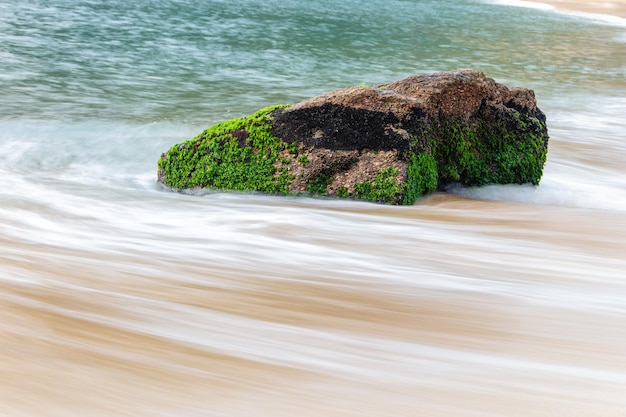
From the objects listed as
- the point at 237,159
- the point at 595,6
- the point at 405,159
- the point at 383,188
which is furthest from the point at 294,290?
the point at 595,6

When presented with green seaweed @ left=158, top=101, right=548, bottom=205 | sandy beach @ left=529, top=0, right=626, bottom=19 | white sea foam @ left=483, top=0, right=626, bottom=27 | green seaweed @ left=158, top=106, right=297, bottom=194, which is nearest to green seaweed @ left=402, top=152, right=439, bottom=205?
green seaweed @ left=158, top=101, right=548, bottom=205

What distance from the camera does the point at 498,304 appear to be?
3486 millimetres

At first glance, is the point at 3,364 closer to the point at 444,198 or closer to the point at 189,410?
the point at 189,410

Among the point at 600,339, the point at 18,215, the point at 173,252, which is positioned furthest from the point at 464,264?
the point at 18,215

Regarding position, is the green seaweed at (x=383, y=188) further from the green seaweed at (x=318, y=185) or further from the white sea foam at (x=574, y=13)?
the white sea foam at (x=574, y=13)

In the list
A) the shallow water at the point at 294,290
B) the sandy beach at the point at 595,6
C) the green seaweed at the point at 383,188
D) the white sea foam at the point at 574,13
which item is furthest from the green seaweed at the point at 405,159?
the sandy beach at the point at 595,6

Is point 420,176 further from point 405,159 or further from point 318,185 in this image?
point 318,185

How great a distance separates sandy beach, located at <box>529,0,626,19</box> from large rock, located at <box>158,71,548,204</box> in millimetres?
31420

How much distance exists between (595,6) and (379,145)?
35494mm

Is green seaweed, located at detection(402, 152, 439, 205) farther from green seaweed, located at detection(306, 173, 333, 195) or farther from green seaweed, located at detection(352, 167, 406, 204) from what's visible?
green seaweed, located at detection(306, 173, 333, 195)

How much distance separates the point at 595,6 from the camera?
3712 centimetres

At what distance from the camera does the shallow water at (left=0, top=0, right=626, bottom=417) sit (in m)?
2.53

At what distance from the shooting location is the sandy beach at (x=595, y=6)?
117ft

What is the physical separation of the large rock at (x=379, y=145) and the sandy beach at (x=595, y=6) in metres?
31.4
